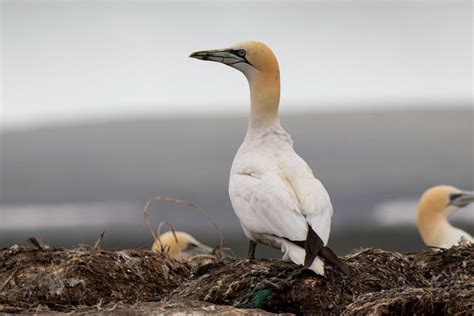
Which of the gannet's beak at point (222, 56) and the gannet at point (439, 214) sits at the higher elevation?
the gannet's beak at point (222, 56)

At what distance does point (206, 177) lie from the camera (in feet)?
158

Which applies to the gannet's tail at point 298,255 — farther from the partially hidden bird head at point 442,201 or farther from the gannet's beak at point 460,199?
the gannet's beak at point 460,199

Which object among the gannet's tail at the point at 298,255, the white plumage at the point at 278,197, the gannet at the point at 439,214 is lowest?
the gannet at the point at 439,214

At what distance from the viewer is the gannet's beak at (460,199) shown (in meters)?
16.1

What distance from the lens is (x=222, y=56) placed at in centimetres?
1097

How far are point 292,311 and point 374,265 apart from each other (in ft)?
3.07

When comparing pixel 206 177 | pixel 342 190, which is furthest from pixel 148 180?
pixel 342 190

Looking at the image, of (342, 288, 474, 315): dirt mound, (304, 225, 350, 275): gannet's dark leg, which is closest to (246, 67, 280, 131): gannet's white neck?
(304, 225, 350, 275): gannet's dark leg

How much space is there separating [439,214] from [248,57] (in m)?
5.55

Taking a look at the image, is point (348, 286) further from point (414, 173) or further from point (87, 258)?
point (414, 173)

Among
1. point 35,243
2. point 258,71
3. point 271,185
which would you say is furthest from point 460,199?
point 35,243

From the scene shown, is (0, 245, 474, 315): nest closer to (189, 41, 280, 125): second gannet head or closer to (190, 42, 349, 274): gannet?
(190, 42, 349, 274): gannet

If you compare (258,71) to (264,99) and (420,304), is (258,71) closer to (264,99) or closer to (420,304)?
(264,99)

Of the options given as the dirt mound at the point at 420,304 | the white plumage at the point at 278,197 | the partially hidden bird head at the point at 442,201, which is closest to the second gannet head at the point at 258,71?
the white plumage at the point at 278,197
